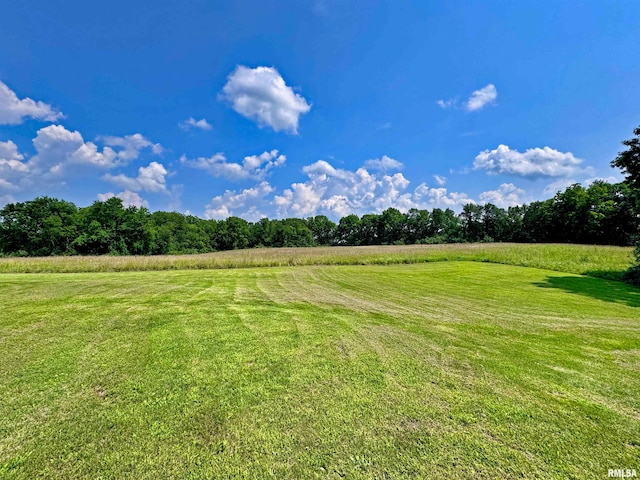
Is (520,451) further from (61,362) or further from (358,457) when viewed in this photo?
(61,362)

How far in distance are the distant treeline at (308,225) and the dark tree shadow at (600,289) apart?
1771 cm

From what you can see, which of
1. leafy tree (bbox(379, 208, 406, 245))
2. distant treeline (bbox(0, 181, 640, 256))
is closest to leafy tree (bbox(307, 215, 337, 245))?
distant treeline (bbox(0, 181, 640, 256))

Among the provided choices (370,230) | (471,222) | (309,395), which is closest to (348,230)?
Result: (370,230)

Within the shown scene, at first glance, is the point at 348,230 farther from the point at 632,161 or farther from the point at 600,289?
the point at 600,289

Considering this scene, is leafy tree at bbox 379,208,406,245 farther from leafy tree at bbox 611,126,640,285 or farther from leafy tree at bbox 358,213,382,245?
leafy tree at bbox 611,126,640,285

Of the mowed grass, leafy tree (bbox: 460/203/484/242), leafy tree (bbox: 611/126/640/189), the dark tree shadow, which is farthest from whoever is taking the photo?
leafy tree (bbox: 460/203/484/242)

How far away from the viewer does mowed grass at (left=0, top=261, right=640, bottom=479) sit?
2.16 metres

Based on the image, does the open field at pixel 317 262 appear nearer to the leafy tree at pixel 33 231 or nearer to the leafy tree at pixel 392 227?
the leafy tree at pixel 33 231

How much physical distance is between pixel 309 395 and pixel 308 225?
88.6m

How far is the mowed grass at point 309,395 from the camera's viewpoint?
2162 millimetres

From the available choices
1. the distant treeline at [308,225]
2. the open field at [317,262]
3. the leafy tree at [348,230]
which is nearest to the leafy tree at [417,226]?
the distant treeline at [308,225]

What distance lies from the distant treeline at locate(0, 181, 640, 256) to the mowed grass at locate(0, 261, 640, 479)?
3028cm

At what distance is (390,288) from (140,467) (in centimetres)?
953

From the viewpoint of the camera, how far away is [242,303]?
7328mm
